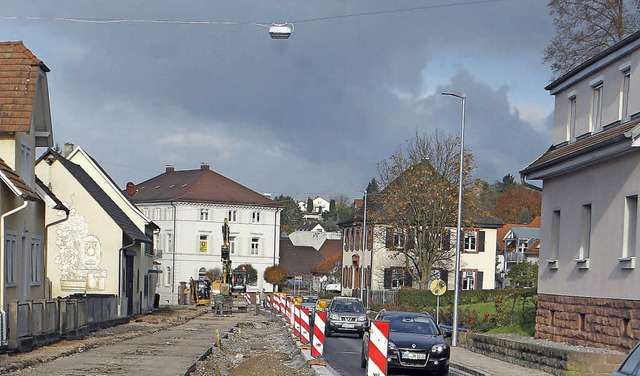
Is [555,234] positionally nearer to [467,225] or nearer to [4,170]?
[4,170]

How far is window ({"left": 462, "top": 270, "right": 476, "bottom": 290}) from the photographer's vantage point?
80812mm

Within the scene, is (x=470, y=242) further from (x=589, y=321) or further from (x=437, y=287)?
(x=589, y=321)

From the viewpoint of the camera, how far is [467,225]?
66.9m

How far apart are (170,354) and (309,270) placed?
94.6 m

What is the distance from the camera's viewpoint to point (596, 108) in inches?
1000

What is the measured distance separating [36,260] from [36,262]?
0.06m

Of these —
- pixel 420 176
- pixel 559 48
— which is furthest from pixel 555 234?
pixel 420 176

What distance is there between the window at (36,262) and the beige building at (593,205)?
1477 cm

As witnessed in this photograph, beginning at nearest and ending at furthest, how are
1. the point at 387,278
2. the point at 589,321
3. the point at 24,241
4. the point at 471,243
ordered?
the point at 589,321
the point at 24,241
the point at 387,278
the point at 471,243

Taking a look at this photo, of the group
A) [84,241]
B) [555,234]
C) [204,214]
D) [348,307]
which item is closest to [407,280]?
[204,214]

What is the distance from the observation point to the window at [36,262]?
29.5m

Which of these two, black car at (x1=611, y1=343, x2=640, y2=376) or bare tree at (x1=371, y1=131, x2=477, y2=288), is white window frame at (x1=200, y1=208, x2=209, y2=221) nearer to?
bare tree at (x1=371, y1=131, x2=477, y2=288)

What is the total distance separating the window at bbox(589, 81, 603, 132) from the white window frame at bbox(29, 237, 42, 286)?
53.8ft

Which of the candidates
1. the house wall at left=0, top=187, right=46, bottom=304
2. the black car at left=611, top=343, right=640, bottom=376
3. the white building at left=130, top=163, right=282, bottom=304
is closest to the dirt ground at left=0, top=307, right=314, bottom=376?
the house wall at left=0, top=187, right=46, bottom=304
